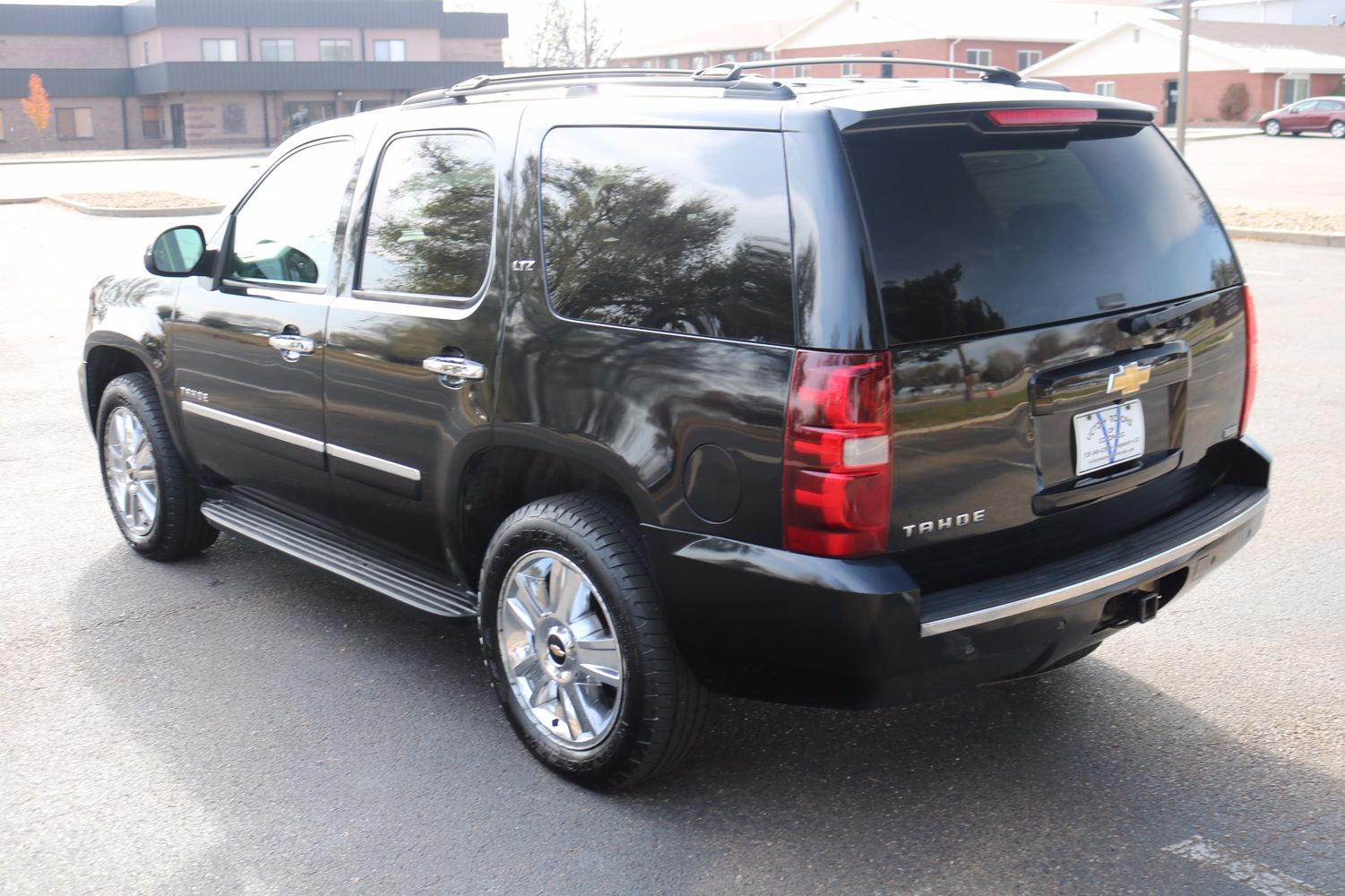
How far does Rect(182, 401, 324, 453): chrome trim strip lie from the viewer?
4.55 meters

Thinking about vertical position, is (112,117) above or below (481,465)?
above

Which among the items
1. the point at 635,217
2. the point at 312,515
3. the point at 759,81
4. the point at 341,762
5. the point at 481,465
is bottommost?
the point at 341,762

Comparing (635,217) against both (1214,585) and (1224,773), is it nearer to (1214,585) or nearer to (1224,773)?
(1224,773)

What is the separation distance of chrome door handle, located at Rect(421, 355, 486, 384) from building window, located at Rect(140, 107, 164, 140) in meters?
70.0

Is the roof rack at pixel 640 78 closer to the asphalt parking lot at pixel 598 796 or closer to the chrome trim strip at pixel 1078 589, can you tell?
the chrome trim strip at pixel 1078 589

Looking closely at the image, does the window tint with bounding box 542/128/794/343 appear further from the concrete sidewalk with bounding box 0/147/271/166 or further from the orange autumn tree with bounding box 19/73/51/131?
the orange autumn tree with bounding box 19/73/51/131

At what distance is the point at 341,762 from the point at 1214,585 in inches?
134

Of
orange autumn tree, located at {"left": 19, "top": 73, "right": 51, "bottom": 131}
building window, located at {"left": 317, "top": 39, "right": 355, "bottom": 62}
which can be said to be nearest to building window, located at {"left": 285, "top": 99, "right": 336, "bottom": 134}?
building window, located at {"left": 317, "top": 39, "right": 355, "bottom": 62}

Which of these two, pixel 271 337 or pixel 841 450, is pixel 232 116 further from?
pixel 841 450

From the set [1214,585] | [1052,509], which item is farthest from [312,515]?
[1214,585]

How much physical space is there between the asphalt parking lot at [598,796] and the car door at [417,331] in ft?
2.15

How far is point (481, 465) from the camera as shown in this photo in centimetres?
395

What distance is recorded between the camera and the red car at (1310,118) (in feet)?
164

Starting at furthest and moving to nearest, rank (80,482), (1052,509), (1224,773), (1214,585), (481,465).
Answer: (80,482)
(1214,585)
(481,465)
(1224,773)
(1052,509)
